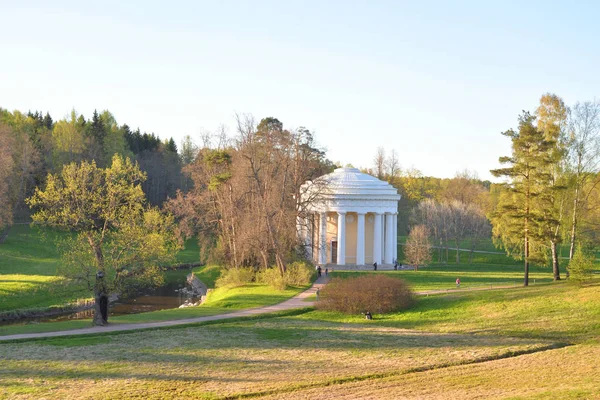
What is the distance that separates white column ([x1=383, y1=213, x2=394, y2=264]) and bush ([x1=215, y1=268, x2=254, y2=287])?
16.3 metres

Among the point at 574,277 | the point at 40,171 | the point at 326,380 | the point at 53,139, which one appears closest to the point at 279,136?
the point at 574,277

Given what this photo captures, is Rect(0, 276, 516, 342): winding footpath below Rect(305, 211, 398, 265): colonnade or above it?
below

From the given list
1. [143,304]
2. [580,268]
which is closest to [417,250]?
[143,304]

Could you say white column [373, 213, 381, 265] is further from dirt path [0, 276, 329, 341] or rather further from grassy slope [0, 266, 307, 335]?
dirt path [0, 276, 329, 341]

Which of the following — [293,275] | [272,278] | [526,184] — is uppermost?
[526,184]

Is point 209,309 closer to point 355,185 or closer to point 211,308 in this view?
point 211,308

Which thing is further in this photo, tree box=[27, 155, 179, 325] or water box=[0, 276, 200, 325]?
water box=[0, 276, 200, 325]

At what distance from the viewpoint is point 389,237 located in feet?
194

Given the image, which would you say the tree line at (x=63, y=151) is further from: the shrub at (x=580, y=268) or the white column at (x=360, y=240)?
the shrub at (x=580, y=268)

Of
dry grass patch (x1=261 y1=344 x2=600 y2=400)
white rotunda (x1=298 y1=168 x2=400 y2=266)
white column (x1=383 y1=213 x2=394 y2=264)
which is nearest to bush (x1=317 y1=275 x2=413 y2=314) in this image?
dry grass patch (x1=261 y1=344 x2=600 y2=400)

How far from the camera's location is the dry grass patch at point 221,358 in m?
17.2

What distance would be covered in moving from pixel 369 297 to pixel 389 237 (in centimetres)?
2733

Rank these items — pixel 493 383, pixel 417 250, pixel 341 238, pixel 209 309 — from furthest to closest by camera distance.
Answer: pixel 341 238
pixel 417 250
pixel 209 309
pixel 493 383

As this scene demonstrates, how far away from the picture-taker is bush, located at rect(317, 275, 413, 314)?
32.2 metres
